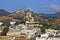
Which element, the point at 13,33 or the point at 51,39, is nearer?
the point at 51,39

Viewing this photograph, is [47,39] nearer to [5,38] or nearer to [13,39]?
[13,39]

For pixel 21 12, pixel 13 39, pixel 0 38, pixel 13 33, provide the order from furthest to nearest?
pixel 21 12
pixel 13 33
pixel 0 38
pixel 13 39

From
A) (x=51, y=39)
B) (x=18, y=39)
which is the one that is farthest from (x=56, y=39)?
(x=18, y=39)

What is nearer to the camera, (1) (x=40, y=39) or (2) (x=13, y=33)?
(1) (x=40, y=39)

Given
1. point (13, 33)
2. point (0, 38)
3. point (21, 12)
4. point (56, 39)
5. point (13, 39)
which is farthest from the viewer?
point (21, 12)

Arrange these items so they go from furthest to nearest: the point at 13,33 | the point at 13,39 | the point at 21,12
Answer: the point at 21,12 → the point at 13,33 → the point at 13,39

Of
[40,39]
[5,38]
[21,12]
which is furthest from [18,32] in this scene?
[21,12]

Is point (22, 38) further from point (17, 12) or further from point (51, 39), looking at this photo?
point (17, 12)
